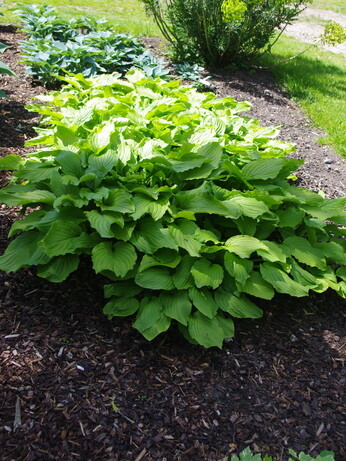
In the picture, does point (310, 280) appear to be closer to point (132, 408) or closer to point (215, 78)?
point (132, 408)

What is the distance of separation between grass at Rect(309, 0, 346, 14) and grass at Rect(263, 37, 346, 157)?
27.2ft

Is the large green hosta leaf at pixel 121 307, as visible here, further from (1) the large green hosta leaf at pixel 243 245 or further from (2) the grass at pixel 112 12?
(2) the grass at pixel 112 12

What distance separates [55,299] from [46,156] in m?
1.17

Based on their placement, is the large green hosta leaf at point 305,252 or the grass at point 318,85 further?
the grass at point 318,85

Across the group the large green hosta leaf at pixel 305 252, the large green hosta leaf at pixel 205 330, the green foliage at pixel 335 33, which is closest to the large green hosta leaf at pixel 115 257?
the large green hosta leaf at pixel 205 330

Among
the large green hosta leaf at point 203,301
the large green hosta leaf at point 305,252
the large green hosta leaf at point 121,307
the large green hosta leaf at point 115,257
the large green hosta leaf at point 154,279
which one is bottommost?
the large green hosta leaf at point 121,307

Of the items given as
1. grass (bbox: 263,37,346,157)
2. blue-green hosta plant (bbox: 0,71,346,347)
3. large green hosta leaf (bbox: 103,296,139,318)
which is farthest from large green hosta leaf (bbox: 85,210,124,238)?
grass (bbox: 263,37,346,157)

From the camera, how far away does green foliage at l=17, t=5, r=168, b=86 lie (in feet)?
19.4

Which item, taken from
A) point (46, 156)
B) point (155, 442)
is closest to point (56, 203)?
point (46, 156)

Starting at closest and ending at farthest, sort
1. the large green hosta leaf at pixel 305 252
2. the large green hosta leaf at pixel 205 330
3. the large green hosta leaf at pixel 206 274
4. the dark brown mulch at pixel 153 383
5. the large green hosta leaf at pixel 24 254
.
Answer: the dark brown mulch at pixel 153 383 < the large green hosta leaf at pixel 205 330 < the large green hosta leaf at pixel 206 274 < the large green hosta leaf at pixel 24 254 < the large green hosta leaf at pixel 305 252

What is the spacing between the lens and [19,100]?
5367 mm

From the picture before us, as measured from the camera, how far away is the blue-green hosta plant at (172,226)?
254cm

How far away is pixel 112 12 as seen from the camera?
11.7m

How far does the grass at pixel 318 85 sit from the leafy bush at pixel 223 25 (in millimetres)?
886
